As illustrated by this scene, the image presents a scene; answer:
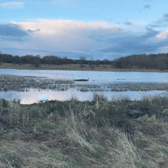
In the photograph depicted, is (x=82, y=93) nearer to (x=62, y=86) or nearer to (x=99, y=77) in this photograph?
(x=62, y=86)

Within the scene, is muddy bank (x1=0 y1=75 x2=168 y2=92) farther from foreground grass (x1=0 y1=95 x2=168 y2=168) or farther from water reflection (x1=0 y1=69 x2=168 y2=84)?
foreground grass (x1=0 y1=95 x2=168 y2=168)

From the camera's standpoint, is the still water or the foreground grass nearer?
the foreground grass

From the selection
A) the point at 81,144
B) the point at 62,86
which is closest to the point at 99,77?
the point at 62,86

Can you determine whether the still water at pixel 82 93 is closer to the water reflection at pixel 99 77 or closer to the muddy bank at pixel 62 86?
the water reflection at pixel 99 77

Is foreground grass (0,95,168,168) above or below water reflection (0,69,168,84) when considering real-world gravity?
below

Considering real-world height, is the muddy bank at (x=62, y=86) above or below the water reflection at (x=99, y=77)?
below

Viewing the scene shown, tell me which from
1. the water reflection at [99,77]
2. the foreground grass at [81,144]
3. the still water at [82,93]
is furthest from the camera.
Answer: the water reflection at [99,77]

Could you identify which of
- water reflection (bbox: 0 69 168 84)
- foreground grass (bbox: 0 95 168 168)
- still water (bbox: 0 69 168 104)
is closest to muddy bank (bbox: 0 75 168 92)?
still water (bbox: 0 69 168 104)

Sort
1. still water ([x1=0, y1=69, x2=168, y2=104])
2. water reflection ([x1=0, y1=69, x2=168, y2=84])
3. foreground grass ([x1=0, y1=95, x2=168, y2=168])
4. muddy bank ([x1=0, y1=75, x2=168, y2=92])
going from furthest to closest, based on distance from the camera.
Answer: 1. water reflection ([x1=0, y1=69, x2=168, y2=84])
2. muddy bank ([x1=0, y1=75, x2=168, y2=92])
3. still water ([x1=0, y1=69, x2=168, y2=104])
4. foreground grass ([x1=0, y1=95, x2=168, y2=168])

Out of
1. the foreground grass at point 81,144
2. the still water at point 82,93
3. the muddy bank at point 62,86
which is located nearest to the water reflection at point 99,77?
the still water at point 82,93

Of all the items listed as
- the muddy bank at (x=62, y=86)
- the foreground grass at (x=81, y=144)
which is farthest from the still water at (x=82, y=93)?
the foreground grass at (x=81, y=144)

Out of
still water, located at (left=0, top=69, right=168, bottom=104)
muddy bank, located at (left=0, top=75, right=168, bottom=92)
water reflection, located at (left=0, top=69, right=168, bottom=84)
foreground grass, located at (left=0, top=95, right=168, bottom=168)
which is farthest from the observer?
water reflection, located at (left=0, top=69, right=168, bottom=84)

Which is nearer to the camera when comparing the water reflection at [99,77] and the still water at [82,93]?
the still water at [82,93]

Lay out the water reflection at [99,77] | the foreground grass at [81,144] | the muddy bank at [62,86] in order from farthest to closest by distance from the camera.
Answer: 1. the water reflection at [99,77]
2. the muddy bank at [62,86]
3. the foreground grass at [81,144]
